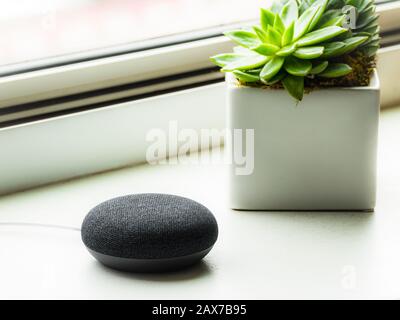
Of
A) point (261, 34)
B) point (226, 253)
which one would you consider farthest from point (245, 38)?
point (226, 253)

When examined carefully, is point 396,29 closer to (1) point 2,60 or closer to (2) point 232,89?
(2) point 232,89

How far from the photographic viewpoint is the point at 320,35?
2.70 feet

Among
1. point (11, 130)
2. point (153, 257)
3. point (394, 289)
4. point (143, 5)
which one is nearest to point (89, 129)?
point (11, 130)

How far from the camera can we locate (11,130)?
3.17ft

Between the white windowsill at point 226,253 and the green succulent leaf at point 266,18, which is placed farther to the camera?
the green succulent leaf at point 266,18

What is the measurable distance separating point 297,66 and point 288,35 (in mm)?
36

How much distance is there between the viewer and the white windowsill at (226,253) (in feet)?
2.42

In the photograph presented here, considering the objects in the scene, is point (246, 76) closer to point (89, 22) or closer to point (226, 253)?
point (226, 253)

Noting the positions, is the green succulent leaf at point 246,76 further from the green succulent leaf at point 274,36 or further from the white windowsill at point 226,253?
the white windowsill at point 226,253

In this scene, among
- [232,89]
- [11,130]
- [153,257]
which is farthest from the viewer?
[11,130]

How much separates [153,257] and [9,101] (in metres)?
0.35

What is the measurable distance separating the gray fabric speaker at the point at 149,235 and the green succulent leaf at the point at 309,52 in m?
0.20

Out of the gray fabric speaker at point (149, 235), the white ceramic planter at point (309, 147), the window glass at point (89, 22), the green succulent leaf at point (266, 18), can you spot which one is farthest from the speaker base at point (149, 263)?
the window glass at point (89, 22)

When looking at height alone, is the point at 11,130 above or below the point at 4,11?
below
